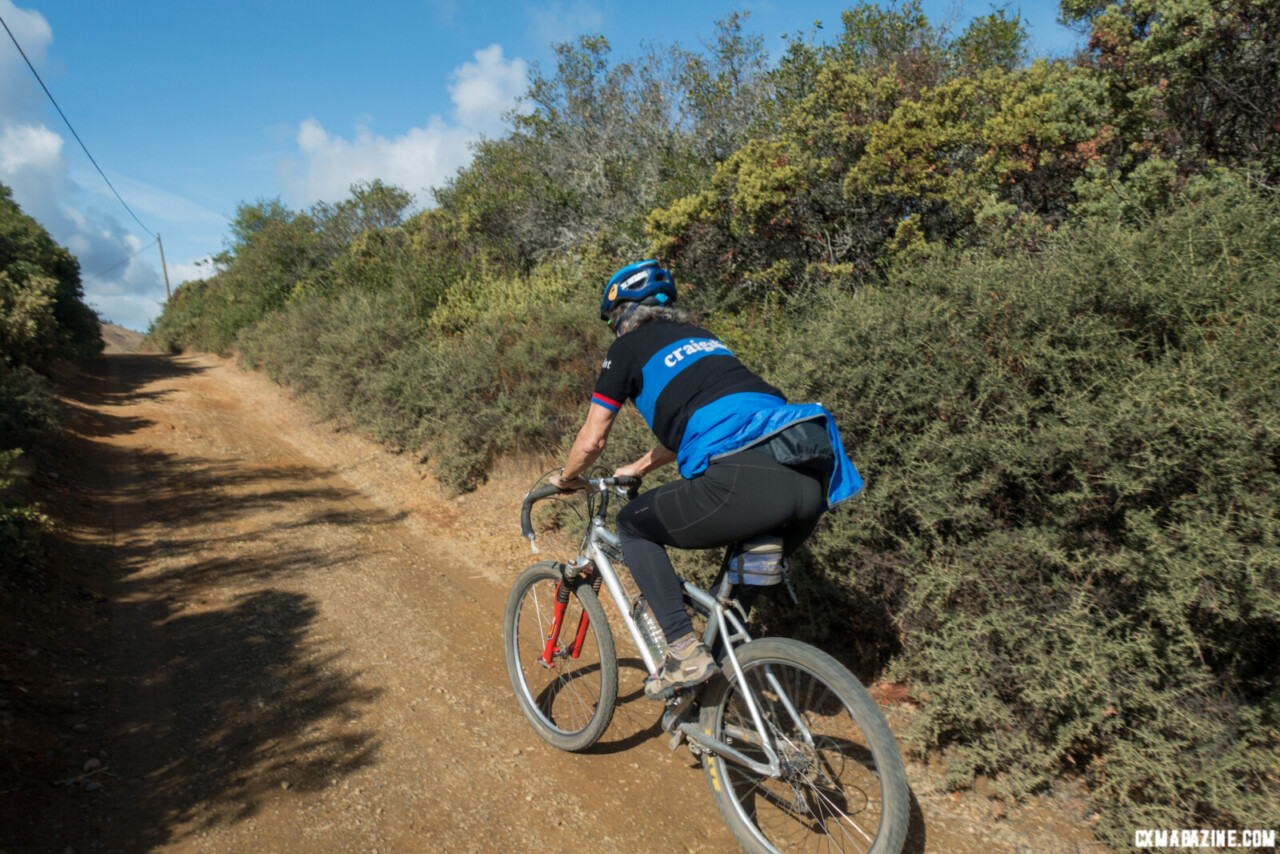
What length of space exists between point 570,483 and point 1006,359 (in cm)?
234

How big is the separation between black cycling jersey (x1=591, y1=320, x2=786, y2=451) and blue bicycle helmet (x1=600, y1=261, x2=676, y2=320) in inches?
6.1

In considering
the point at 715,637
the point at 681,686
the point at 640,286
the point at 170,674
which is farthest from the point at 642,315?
the point at 170,674

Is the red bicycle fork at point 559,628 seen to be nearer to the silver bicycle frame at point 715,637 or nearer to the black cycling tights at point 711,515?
the silver bicycle frame at point 715,637

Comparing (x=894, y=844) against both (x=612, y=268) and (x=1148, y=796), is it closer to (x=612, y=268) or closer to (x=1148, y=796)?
(x=1148, y=796)

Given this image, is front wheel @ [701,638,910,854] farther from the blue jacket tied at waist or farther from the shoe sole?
the blue jacket tied at waist

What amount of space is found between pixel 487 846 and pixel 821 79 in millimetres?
7366

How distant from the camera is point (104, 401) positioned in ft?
42.7

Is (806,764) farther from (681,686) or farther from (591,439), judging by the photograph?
(591,439)

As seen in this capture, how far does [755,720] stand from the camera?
260 centimetres

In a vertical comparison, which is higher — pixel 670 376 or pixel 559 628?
pixel 670 376

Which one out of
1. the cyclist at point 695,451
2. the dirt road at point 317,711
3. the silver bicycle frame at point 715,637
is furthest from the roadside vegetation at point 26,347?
the cyclist at point 695,451

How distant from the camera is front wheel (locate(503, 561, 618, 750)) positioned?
335 cm

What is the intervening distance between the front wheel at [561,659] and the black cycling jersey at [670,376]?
1.04 meters

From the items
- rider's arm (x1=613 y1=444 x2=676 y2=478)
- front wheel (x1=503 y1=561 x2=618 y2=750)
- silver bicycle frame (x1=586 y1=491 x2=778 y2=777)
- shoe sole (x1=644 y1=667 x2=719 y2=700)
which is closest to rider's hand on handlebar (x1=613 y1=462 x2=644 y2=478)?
rider's arm (x1=613 y1=444 x2=676 y2=478)
